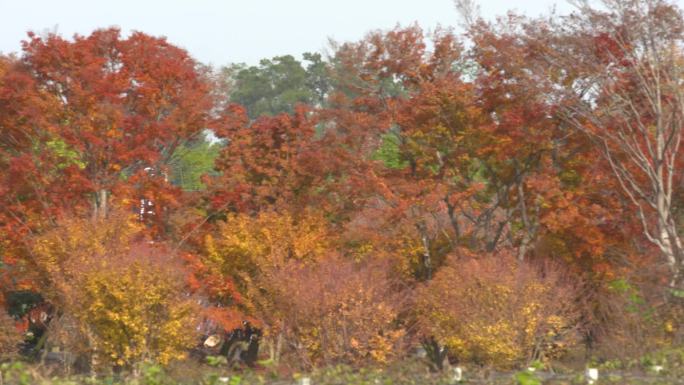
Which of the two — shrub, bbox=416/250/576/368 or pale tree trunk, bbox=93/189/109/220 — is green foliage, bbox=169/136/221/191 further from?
shrub, bbox=416/250/576/368

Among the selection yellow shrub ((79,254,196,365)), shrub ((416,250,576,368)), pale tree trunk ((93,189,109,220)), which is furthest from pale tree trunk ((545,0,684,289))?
pale tree trunk ((93,189,109,220))

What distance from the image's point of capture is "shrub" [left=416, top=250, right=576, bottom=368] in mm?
20203

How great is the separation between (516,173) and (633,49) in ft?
19.0

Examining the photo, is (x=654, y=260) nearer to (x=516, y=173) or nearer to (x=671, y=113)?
(x=671, y=113)

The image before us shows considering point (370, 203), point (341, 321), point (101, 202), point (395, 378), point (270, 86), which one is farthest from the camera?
point (270, 86)

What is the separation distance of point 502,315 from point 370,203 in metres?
10.4

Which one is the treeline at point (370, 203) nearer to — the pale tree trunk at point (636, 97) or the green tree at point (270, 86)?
the pale tree trunk at point (636, 97)

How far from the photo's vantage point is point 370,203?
30.6 meters

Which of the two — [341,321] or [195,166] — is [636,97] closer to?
[341,321]

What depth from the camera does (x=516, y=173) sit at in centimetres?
2942

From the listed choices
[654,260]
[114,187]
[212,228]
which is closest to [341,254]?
[212,228]

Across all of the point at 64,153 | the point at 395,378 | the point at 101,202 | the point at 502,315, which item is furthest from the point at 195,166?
the point at 395,378

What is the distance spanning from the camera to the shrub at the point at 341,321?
21109 mm

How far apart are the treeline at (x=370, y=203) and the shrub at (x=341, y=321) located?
5 centimetres
